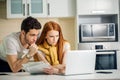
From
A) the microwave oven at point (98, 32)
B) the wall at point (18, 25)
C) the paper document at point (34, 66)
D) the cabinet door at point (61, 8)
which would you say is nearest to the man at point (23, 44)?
the paper document at point (34, 66)

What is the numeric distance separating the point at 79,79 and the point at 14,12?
7.58 ft

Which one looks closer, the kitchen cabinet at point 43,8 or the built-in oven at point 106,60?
the built-in oven at point 106,60

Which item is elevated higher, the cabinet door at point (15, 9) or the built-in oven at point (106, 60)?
the cabinet door at point (15, 9)

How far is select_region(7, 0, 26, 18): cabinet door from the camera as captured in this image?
3.83m

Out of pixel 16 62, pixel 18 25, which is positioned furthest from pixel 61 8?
pixel 16 62

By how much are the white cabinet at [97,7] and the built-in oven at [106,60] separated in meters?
0.58

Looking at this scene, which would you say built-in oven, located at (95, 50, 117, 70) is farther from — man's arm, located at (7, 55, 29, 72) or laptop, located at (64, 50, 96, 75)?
man's arm, located at (7, 55, 29, 72)

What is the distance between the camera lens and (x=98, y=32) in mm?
3631

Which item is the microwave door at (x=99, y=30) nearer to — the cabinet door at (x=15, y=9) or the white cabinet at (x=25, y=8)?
the white cabinet at (x=25, y=8)

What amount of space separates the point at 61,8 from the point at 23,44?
1574 mm

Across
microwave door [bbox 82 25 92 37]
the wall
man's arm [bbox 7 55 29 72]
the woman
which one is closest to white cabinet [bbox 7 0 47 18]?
the wall

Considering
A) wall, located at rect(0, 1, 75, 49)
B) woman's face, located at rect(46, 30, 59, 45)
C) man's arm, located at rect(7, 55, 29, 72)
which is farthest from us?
wall, located at rect(0, 1, 75, 49)

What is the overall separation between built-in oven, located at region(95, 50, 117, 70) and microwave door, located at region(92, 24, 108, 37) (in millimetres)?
242

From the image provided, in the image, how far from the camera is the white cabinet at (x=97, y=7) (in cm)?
368
